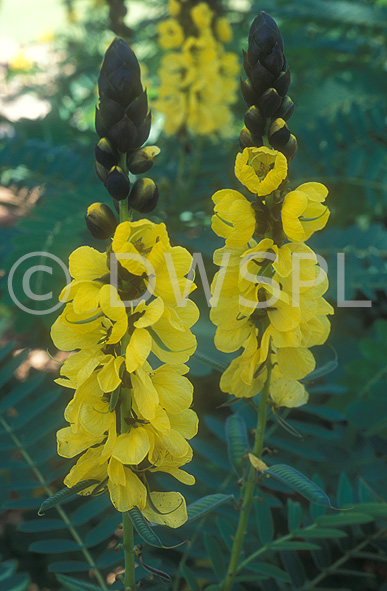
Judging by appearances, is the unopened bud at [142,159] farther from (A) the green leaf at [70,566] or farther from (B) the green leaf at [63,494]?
(A) the green leaf at [70,566]

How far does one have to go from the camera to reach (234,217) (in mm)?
919

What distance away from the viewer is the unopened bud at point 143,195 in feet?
2.70

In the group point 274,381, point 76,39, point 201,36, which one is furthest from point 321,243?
point 76,39

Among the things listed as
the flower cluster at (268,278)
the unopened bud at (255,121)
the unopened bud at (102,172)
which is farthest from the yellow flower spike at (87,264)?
the unopened bud at (255,121)

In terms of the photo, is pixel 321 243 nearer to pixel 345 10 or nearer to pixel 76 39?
pixel 345 10

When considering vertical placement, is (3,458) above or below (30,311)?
below

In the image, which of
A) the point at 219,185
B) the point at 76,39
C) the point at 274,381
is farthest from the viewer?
the point at 76,39

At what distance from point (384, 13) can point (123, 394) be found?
2770 mm

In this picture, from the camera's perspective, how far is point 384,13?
9.57 ft

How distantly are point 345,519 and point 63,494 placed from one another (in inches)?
23.2

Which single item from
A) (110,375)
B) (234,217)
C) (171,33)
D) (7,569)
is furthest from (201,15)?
(7,569)

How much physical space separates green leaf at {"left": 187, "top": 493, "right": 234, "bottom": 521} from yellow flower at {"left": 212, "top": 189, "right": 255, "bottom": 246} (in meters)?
0.46

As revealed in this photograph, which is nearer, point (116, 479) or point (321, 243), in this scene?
point (116, 479)

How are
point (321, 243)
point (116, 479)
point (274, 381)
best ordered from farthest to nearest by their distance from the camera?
point (321, 243)
point (274, 381)
point (116, 479)
